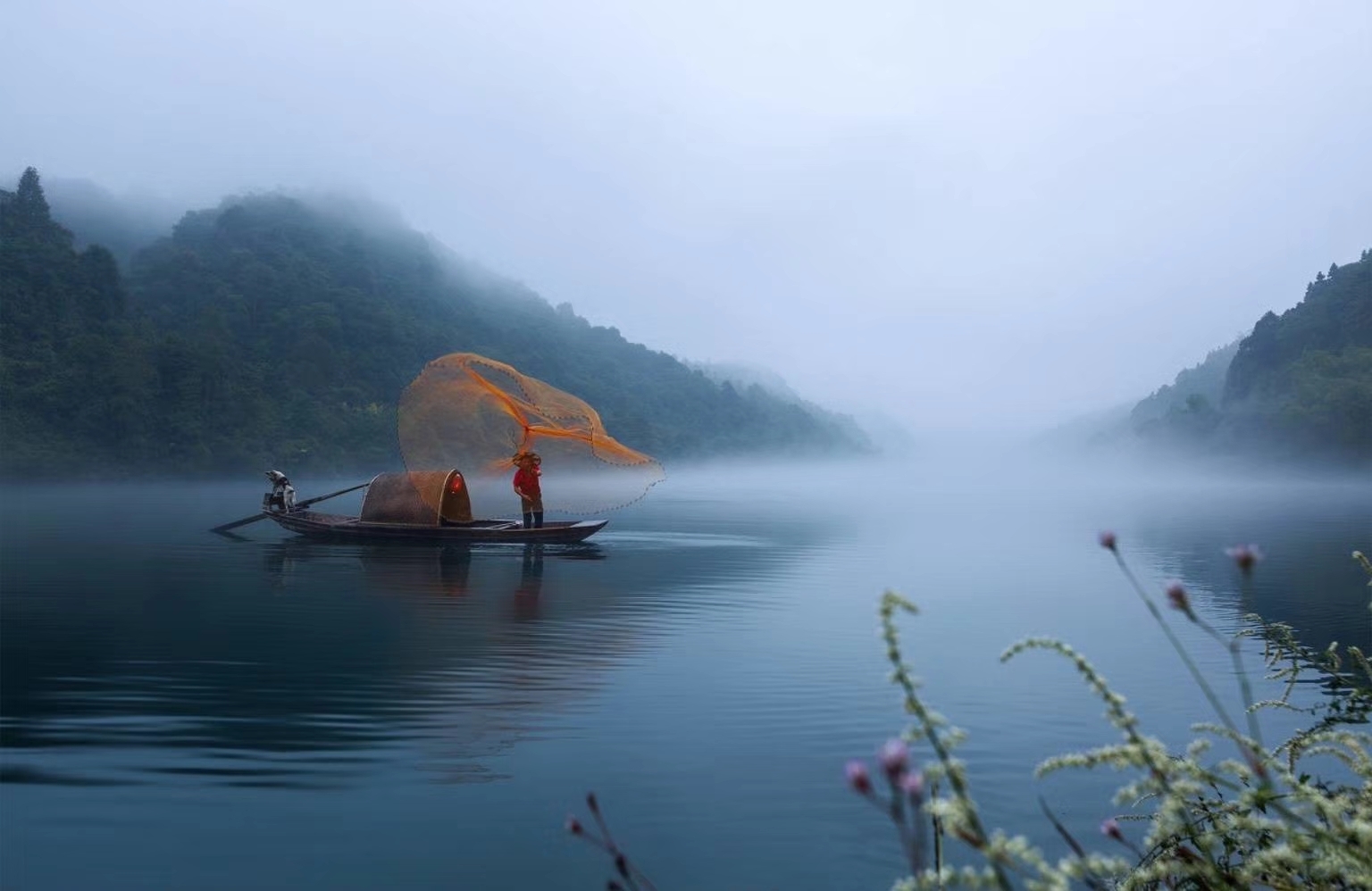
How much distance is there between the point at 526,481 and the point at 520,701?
19678 mm

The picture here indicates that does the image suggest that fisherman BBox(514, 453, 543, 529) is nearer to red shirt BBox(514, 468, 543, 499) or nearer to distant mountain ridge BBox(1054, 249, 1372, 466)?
red shirt BBox(514, 468, 543, 499)

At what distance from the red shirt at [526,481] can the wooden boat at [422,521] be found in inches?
47.4

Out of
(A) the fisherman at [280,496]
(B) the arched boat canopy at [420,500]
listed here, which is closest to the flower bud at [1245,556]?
(B) the arched boat canopy at [420,500]

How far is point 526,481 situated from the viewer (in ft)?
108

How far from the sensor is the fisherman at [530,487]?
32.6 metres

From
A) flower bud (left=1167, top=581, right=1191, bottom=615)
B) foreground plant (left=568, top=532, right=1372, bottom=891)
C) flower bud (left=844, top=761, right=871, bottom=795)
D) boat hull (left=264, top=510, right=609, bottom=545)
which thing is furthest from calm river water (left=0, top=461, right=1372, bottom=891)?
flower bud (left=844, top=761, right=871, bottom=795)

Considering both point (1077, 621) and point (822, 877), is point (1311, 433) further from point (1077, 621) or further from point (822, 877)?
point (822, 877)

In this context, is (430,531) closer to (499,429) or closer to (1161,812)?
(499,429)

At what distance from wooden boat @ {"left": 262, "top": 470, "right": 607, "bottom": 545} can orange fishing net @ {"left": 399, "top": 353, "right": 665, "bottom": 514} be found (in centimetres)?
96

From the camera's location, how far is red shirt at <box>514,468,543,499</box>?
3278cm

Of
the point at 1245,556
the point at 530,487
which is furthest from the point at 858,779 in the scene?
the point at 530,487

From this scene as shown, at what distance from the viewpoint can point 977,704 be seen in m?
14.2

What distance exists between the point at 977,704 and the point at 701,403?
18526 cm

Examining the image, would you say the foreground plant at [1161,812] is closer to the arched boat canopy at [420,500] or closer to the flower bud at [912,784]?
the flower bud at [912,784]
